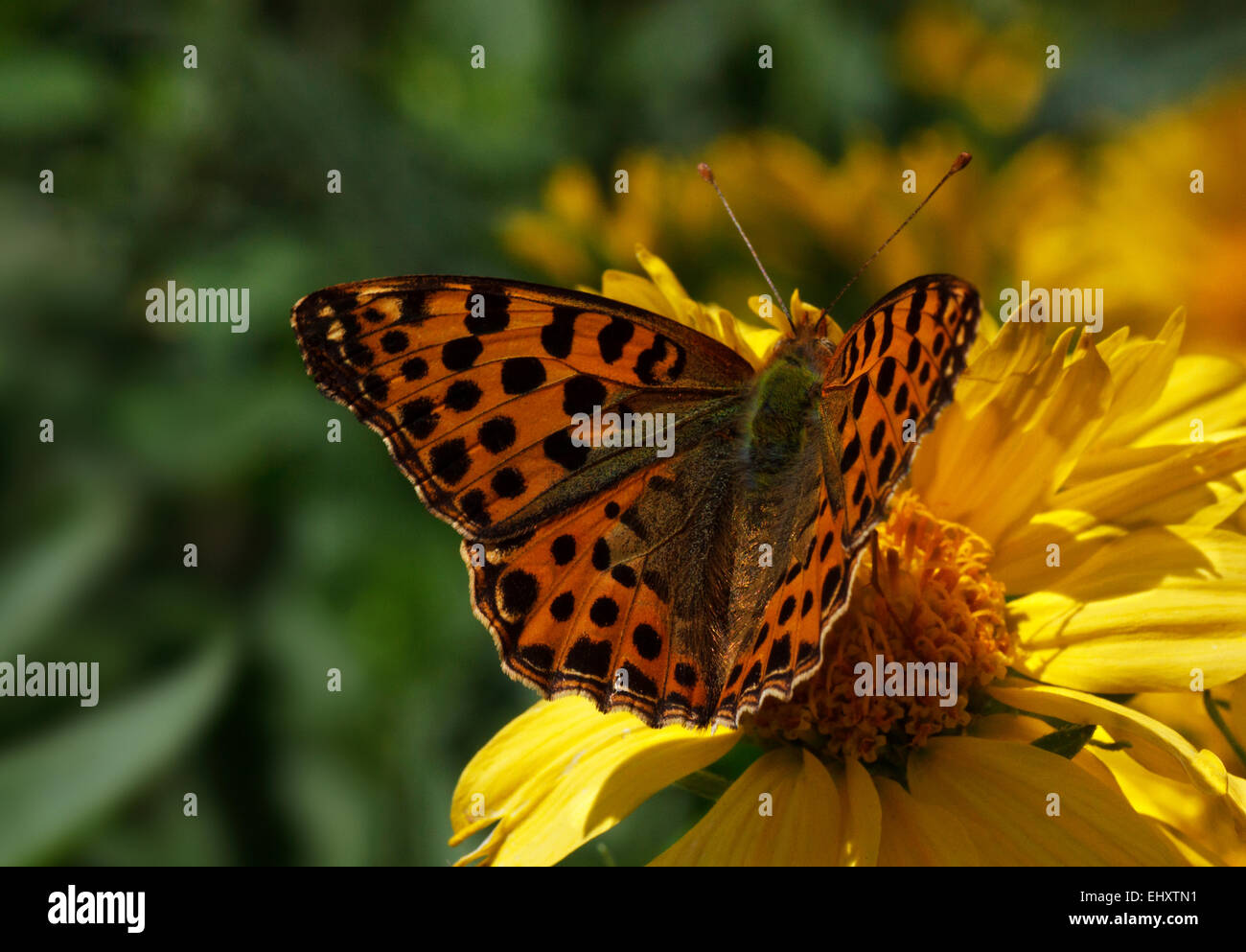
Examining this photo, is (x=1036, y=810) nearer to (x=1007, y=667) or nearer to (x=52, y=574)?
(x=1007, y=667)

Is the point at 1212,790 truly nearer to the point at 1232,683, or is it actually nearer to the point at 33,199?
the point at 1232,683

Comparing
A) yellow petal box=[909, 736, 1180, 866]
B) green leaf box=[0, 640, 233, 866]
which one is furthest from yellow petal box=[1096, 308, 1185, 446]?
green leaf box=[0, 640, 233, 866]

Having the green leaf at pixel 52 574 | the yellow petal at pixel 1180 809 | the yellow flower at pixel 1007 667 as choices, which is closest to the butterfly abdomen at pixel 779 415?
the yellow flower at pixel 1007 667

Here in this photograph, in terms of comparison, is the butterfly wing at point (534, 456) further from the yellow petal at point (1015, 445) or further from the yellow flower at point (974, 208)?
the yellow flower at point (974, 208)

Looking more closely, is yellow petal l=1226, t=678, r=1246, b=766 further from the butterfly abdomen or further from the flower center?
the butterfly abdomen

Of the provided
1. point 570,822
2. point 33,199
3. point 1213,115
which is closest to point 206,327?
point 33,199

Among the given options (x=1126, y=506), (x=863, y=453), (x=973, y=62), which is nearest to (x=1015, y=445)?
(x=1126, y=506)
